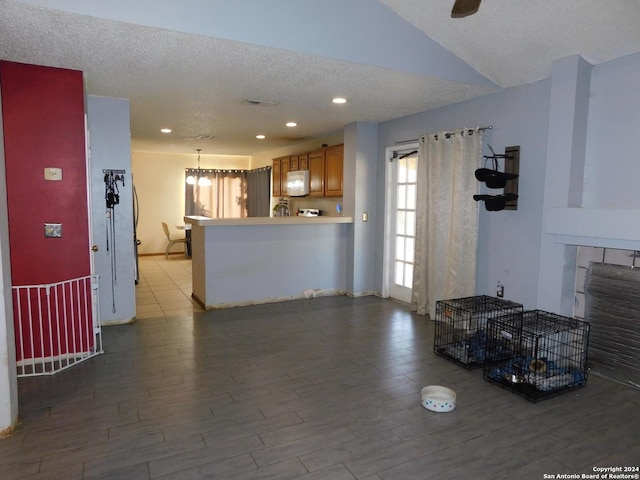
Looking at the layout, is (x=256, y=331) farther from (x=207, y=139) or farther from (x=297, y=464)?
(x=207, y=139)

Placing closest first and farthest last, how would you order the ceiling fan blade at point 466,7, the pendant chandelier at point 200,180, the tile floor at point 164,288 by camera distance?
the ceiling fan blade at point 466,7, the tile floor at point 164,288, the pendant chandelier at point 200,180

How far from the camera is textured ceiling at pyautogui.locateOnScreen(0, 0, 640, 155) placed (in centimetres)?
270

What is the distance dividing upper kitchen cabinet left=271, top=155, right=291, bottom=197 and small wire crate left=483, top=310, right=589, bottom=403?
16.7 feet

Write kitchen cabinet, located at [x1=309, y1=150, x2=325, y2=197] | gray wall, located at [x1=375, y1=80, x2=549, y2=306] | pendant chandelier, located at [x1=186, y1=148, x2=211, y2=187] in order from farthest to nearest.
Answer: pendant chandelier, located at [x1=186, y1=148, x2=211, y2=187], kitchen cabinet, located at [x1=309, y1=150, x2=325, y2=197], gray wall, located at [x1=375, y1=80, x2=549, y2=306]

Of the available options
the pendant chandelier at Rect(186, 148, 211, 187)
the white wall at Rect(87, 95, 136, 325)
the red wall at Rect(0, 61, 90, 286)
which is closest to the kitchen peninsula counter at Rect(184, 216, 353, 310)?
the white wall at Rect(87, 95, 136, 325)

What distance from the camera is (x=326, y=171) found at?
20.9 feet

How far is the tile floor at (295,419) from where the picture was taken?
214 cm

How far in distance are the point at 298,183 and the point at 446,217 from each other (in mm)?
3114

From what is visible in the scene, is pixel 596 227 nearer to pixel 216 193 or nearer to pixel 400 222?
pixel 400 222

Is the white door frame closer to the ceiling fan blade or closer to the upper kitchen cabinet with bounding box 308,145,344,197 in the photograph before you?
the upper kitchen cabinet with bounding box 308,145,344,197

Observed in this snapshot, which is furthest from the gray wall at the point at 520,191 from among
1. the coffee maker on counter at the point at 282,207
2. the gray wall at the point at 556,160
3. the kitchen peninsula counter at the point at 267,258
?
the coffee maker on counter at the point at 282,207

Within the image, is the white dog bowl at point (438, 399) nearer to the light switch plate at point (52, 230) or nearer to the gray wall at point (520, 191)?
the gray wall at point (520, 191)

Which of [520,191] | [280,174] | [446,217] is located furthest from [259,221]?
[280,174]

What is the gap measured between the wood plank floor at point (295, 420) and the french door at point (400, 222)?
1576 mm
